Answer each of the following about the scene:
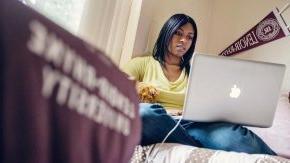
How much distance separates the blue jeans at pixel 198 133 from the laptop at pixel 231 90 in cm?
4

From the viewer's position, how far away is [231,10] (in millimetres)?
2330

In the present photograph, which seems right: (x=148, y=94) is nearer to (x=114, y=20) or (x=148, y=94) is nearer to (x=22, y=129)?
(x=114, y=20)

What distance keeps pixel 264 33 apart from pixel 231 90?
1.15 meters

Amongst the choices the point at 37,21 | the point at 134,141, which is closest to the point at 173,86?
the point at 134,141

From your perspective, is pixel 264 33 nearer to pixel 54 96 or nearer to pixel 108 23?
pixel 108 23

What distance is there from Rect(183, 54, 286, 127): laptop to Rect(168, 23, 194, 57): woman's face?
0.62 metres

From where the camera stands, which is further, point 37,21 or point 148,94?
point 148,94

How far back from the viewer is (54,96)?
30cm

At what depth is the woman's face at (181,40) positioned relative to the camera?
1759 mm

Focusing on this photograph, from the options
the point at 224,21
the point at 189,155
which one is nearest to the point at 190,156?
the point at 189,155

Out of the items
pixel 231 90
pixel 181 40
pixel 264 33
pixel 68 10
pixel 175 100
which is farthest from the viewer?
pixel 264 33

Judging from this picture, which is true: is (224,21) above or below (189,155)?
above

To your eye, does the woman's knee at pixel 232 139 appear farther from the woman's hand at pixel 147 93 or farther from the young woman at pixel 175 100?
the woman's hand at pixel 147 93

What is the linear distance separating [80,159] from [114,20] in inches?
52.3
